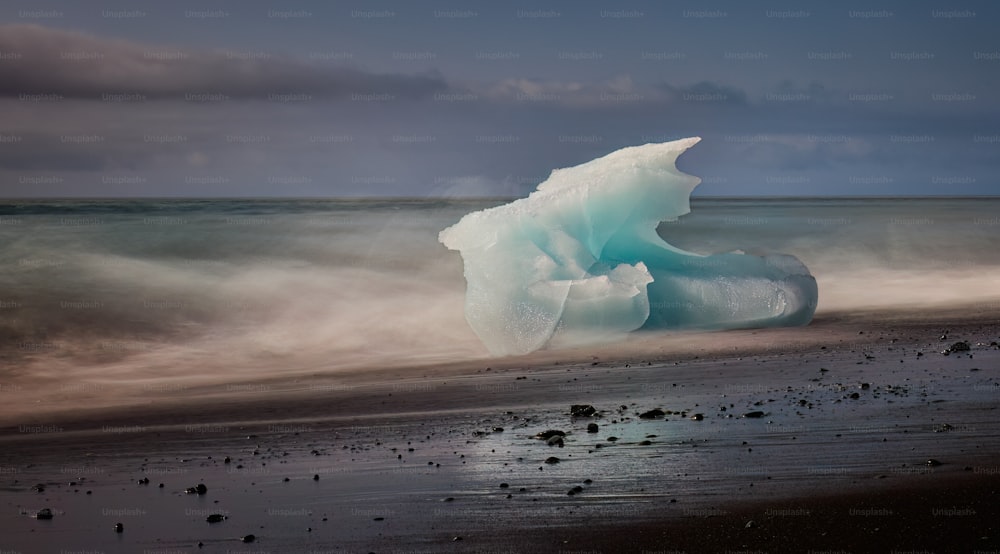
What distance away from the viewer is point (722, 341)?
13305 mm

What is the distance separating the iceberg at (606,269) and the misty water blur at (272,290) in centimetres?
102

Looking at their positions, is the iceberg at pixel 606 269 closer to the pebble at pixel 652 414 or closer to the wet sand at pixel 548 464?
the wet sand at pixel 548 464

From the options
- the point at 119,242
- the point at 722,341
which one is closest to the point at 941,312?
the point at 722,341

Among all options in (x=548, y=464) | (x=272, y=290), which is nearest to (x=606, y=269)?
(x=548, y=464)

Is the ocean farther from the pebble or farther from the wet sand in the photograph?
the pebble

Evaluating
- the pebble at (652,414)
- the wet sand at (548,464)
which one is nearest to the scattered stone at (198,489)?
the wet sand at (548,464)

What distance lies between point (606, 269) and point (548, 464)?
7495 millimetres

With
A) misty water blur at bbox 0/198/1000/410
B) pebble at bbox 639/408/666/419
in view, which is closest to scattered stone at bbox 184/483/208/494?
pebble at bbox 639/408/666/419

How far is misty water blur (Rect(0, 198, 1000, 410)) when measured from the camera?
16156mm

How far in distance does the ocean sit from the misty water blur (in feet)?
0.19

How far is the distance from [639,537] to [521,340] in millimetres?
7964

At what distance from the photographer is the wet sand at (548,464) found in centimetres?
571

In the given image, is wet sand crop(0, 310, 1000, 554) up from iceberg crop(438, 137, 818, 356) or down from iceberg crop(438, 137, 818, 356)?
down

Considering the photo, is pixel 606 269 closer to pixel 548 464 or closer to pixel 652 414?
pixel 652 414
